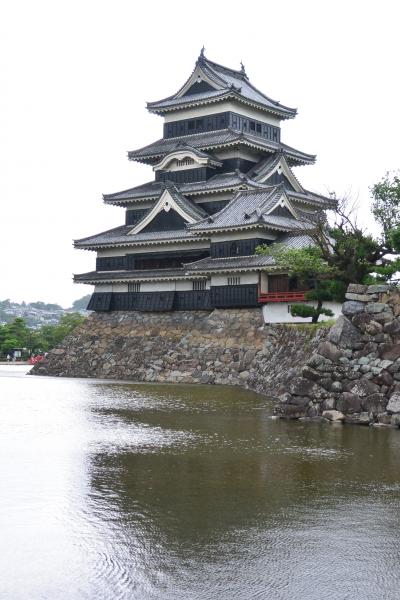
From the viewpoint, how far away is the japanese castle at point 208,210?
127ft

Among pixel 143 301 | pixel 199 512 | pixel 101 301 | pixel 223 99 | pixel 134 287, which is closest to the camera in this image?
pixel 199 512

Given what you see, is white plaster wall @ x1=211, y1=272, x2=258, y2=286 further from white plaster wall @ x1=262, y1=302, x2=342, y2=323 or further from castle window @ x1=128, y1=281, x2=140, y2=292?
castle window @ x1=128, y1=281, x2=140, y2=292

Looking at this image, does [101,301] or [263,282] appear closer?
[263,282]

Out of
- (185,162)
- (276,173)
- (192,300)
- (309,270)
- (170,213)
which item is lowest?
(192,300)

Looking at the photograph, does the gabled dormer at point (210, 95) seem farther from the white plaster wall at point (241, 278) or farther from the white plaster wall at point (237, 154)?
the white plaster wall at point (241, 278)

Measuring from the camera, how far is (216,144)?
4388 cm

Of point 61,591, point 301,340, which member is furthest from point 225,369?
point 61,591

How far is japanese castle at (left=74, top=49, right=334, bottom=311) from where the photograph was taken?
127 ft

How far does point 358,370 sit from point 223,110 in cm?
3082

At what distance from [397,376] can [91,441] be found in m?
7.28

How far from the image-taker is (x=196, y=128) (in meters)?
47.5

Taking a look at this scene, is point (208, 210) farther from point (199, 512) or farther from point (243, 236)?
point (199, 512)

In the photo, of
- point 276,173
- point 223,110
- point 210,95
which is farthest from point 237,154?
point 210,95

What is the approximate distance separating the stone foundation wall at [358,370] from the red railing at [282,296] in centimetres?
1683
